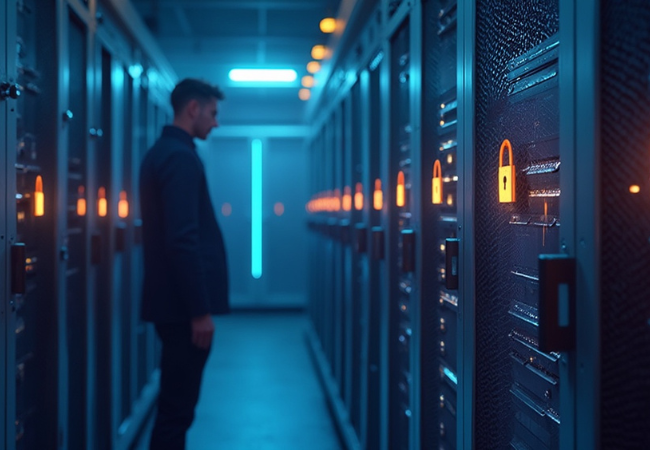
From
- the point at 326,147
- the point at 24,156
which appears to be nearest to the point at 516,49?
the point at 24,156

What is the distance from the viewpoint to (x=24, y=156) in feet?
7.79

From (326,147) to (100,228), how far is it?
8.87ft

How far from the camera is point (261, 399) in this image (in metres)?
5.38

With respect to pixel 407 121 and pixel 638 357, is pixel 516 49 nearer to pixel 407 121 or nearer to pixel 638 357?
pixel 638 357

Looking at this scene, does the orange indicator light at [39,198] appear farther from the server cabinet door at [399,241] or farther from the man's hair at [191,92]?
the server cabinet door at [399,241]

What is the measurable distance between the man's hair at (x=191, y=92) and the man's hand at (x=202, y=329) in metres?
0.91

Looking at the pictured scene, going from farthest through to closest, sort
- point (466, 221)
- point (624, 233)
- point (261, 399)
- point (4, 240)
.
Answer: point (261, 399)
point (4, 240)
point (466, 221)
point (624, 233)

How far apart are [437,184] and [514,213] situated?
0.58 m

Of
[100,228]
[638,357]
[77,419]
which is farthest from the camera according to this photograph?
[100,228]

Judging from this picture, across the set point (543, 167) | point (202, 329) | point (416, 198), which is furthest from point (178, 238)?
point (543, 167)

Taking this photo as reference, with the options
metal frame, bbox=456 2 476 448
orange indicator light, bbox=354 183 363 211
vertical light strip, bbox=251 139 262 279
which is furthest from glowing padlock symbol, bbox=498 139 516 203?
vertical light strip, bbox=251 139 262 279

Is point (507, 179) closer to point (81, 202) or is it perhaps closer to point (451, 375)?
point (451, 375)

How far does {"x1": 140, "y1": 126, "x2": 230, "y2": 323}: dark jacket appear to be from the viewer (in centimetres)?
256

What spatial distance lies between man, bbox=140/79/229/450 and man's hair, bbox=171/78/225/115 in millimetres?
199
